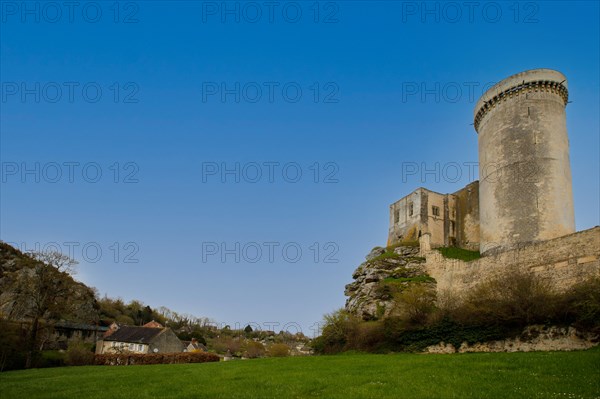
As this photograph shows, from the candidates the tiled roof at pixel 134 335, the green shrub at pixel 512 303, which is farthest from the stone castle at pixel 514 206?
the tiled roof at pixel 134 335

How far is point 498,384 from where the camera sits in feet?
43.3

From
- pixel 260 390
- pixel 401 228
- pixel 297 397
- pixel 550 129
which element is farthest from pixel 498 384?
pixel 401 228

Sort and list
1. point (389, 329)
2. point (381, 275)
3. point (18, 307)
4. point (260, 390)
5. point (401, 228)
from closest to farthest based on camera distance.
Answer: point (260, 390)
point (389, 329)
point (381, 275)
point (401, 228)
point (18, 307)

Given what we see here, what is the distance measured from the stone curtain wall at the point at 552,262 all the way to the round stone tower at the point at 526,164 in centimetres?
372

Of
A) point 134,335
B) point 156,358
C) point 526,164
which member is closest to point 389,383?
point 526,164

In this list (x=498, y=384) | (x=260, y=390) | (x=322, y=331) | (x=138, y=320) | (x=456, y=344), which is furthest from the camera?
(x=138, y=320)

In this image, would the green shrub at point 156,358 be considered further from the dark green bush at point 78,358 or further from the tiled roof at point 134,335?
the tiled roof at point 134,335

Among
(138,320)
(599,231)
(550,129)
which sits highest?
(550,129)

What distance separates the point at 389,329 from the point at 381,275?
11518 millimetres

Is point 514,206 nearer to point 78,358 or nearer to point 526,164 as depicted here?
point 526,164

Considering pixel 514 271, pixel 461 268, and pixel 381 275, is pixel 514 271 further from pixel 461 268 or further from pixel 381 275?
pixel 381 275

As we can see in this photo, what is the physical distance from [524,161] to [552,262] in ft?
35.4

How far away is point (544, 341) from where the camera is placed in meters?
24.2

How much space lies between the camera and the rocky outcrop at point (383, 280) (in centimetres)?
4025
